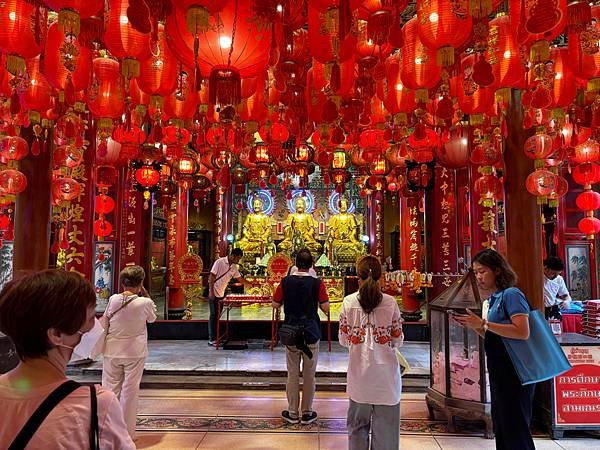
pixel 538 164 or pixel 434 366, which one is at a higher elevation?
pixel 538 164

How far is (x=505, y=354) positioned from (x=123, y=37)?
2601 mm

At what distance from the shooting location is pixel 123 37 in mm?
2359

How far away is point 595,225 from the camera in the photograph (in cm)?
530

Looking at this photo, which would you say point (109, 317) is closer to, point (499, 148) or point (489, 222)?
point (499, 148)

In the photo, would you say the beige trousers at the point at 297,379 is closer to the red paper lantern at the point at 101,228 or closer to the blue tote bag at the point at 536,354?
the blue tote bag at the point at 536,354

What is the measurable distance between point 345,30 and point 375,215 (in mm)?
11216

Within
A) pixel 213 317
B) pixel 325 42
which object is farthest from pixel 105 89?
pixel 213 317

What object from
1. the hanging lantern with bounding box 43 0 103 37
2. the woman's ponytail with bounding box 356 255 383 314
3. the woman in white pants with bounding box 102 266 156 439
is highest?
the hanging lantern with bounding box 43 0 103 37

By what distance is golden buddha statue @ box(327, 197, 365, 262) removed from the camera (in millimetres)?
13133

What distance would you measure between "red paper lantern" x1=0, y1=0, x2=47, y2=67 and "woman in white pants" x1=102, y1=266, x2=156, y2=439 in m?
1.49

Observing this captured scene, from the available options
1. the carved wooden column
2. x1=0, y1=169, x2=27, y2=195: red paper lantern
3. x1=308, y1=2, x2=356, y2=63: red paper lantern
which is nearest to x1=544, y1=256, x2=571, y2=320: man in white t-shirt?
the carved wooden column

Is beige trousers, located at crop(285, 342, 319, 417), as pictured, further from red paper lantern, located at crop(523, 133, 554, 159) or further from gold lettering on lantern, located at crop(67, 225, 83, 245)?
gold lettering on lantern, located at crop(67, 225, 83, 245)

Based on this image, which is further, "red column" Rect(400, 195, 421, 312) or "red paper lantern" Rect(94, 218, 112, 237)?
"red column" Rect(400, 195, 421, 312)

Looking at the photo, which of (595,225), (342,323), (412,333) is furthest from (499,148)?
(412,333)
